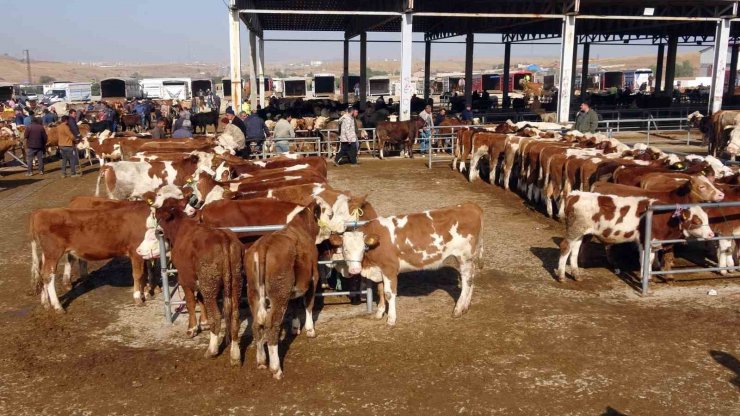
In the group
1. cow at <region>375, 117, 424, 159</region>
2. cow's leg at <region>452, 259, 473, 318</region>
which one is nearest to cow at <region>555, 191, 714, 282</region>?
cow's leg at <region>452, 259, 473, 318</region>

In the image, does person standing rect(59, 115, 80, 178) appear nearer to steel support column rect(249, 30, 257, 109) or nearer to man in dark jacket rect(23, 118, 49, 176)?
man in dark jacket rect(23, 118, 49, 176)

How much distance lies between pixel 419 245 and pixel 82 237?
3.99 m

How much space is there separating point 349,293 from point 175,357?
6.81ft

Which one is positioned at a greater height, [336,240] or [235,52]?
[235,52]

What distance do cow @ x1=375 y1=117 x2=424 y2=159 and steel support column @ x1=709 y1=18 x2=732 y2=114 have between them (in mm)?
12478

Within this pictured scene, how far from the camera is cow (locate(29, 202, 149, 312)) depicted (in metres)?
7.35

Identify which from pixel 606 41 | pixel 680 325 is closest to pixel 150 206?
pixel 680 325

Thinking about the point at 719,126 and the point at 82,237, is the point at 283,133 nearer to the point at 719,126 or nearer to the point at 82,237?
the point at 82,237

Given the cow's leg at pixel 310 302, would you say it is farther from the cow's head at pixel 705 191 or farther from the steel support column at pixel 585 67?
the steel support column at pixel 585 67

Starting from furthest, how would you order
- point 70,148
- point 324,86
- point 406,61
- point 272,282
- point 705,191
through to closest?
point 324,86 → point 406,61 → point 70,148 → point 705,191 → point 272,282

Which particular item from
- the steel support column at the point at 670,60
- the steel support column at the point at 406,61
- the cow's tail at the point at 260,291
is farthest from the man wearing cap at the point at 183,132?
the steel support column at the point at 670,60

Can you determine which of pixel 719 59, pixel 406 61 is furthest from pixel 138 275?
pixel 719 59

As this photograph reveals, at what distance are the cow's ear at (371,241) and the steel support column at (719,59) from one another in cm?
2193

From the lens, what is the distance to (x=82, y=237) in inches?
293
